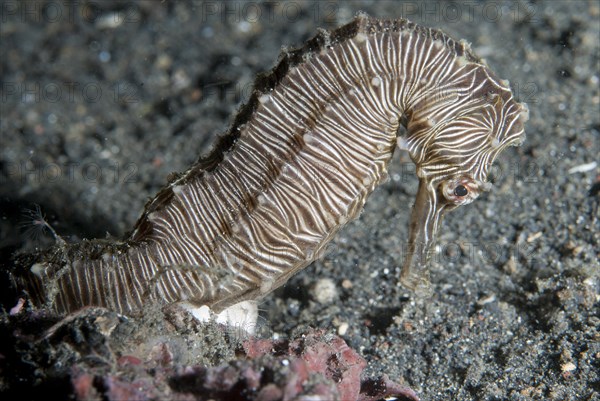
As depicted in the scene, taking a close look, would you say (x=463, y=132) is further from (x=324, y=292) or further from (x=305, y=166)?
(x=324, y=292)

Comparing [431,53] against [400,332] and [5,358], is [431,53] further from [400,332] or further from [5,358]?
[5,358]

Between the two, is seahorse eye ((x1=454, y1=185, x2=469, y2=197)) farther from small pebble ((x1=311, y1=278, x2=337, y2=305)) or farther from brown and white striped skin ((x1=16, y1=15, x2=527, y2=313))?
small pebble ((x1=311, y1=278, x2=337, y2=305))

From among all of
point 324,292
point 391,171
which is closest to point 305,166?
point 324,292

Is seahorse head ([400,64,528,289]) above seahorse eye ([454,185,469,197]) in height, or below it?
above

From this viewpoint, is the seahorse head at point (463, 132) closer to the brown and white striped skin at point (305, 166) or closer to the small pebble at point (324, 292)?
the brown and white striped skin at point (305, 166)

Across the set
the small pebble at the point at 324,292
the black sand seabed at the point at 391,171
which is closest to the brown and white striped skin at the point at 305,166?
the black sand seabed at the point at 391,171

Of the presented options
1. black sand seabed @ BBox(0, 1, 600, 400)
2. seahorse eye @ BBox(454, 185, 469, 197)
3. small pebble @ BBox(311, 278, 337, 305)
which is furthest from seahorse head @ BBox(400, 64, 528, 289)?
small pebble @ BBox(311, 278, 337, 305)
